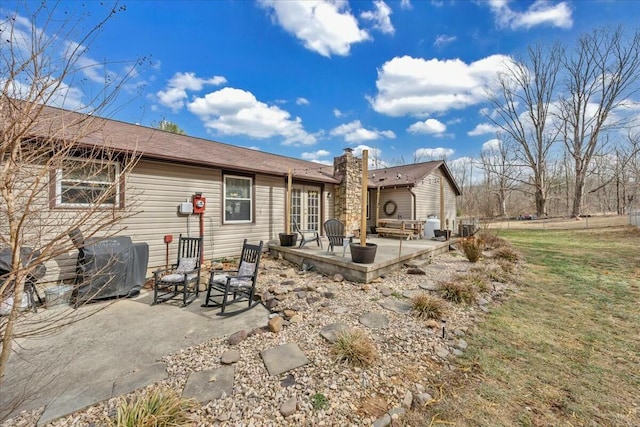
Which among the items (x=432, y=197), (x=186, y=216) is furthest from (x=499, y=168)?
(x=186, y=216)

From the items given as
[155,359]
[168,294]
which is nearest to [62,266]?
[168,294]

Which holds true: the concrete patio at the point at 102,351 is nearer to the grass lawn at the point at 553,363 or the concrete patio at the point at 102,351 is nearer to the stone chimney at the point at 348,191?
the grass lawn at the point at 553,363

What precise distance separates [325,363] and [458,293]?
2.87 meters

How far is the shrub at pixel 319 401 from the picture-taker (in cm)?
195

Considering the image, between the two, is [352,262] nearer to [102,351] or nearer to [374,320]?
[374,320]

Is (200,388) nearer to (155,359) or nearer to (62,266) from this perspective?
(155,359)

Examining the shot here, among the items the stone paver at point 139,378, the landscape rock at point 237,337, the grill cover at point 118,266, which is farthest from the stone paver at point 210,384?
the grill cover at point 118,266

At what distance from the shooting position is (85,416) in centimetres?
187

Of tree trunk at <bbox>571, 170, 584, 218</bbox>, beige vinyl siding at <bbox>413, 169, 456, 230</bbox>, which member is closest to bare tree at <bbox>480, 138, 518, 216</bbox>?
tree trunk at <bbox>571, 170, 584, 218</bbox>

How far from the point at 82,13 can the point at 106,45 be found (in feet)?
1.32

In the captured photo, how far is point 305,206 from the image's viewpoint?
8.97 m

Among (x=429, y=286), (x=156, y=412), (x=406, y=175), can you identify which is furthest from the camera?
(x=406, y=175)

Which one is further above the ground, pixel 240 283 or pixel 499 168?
pixel 499 168

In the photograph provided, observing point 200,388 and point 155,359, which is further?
point 155,359
